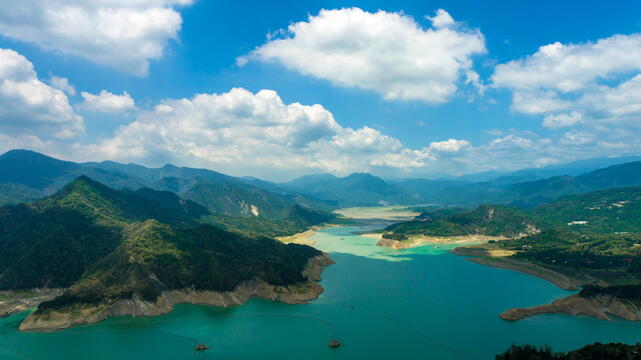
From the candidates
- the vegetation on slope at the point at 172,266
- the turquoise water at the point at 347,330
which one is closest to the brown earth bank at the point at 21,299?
the turquoise water at the point at 347,330

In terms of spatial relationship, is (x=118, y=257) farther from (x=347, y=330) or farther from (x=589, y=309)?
(x=589, y=309)

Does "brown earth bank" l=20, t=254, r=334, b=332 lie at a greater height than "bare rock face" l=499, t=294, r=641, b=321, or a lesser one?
lesser

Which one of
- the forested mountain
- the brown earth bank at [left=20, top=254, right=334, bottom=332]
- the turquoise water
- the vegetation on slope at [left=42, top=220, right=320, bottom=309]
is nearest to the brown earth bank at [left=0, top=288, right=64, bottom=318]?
the forested mountain

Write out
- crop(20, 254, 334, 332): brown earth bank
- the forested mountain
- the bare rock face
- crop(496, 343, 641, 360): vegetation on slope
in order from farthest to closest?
the forested mountain → crop(20, 254, 334, 332): brown earth bank → the bare rock face → crop(496, 343, 641, 360): vegetation on slope

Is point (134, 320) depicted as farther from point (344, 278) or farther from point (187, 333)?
point (344, 278)

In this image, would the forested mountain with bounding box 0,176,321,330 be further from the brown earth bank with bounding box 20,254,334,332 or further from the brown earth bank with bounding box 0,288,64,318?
the brown earth bank with bounding box 0,288,64,318

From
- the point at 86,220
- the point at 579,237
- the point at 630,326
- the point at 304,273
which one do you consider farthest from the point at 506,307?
the point at 86,220

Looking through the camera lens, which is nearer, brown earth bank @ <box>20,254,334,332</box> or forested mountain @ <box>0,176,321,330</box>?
brown earth bank @ <box>20,254,334,332</box>
